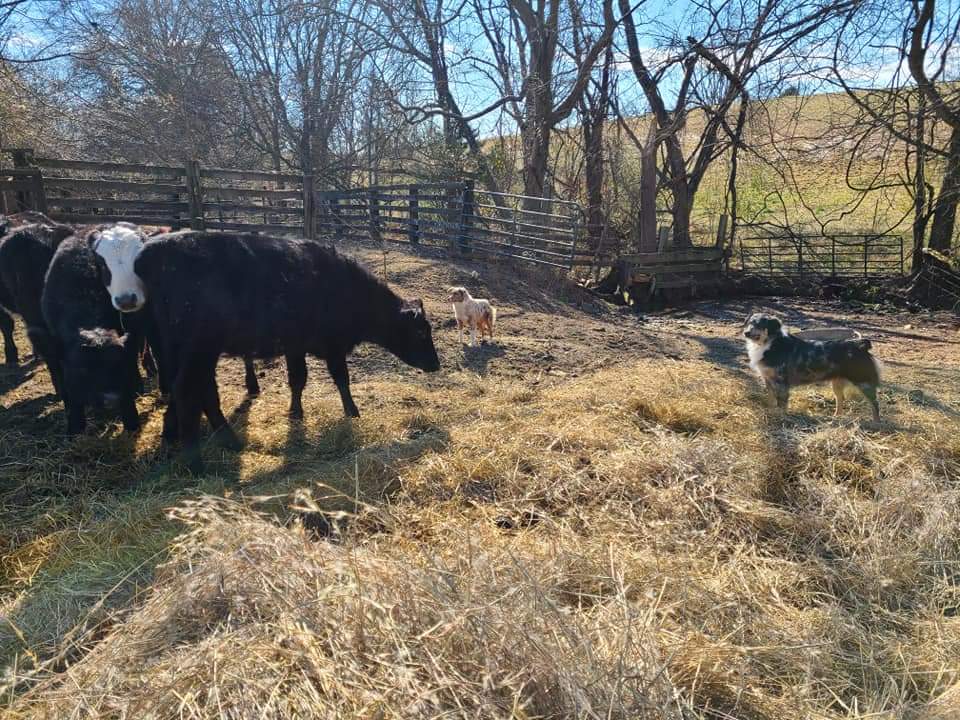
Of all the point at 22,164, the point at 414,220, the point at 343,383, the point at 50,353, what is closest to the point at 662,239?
the point at 414,220

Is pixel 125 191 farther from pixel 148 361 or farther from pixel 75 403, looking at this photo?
pixel 75 403

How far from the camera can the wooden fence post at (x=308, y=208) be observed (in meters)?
13.9

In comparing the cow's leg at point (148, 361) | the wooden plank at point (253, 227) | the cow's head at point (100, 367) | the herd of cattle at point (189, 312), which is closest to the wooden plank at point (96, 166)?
the wooden plank at point (253, 227)

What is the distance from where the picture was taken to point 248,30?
21.2m

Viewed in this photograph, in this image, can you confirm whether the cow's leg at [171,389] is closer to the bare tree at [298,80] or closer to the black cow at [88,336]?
the black cow at [88,336]

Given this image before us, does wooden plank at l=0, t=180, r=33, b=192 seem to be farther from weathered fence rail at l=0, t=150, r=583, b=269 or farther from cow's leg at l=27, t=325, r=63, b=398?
cow's leg at l=27, t=325, r=63, b=398

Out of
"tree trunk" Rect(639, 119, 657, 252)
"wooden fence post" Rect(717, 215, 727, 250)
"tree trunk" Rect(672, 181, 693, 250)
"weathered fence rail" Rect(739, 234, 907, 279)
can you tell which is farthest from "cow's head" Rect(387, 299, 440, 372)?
"weathered fence rail" Rect(739, 234, 907, 279)

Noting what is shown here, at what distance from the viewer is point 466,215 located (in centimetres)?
1560

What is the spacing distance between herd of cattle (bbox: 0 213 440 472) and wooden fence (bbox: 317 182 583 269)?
9344 mm

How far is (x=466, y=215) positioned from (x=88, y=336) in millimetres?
11763

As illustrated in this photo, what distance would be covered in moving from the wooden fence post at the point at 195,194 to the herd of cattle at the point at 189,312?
23.5 ft

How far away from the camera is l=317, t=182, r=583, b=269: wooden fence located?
14773mm

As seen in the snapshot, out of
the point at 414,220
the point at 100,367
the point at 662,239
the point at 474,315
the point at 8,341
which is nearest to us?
the point at 100,367

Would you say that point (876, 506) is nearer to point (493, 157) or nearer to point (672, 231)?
point (672, 231)
